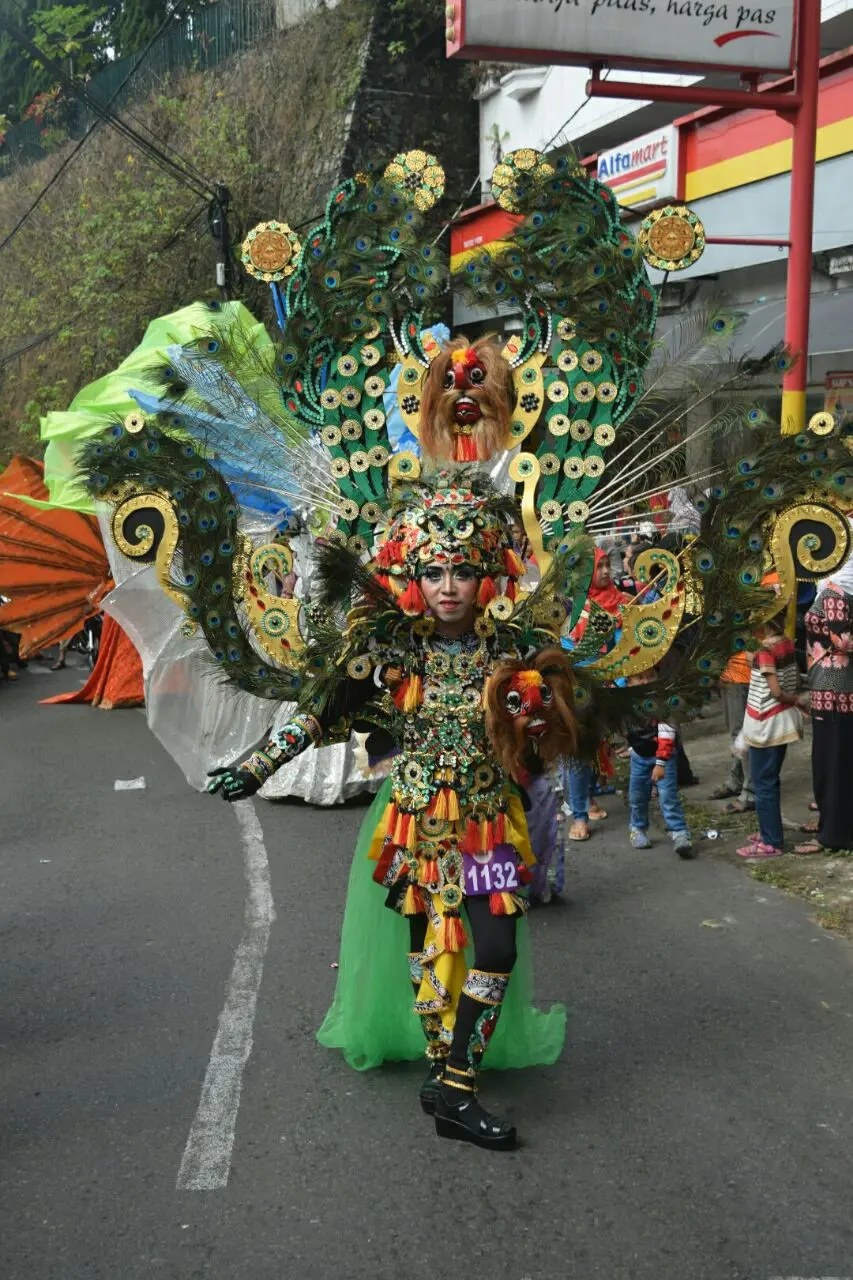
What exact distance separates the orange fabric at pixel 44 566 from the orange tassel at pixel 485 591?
11.1 m

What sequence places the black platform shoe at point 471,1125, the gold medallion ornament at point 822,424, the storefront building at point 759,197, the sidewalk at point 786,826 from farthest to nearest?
the storefront building at point 759,197 → the sidewalk at point 786,826 → the gold medallion ornament at point 822,424 → the black platform shoe at point 471,1125

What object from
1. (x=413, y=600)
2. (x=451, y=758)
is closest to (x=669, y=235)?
(x=413, y=600)

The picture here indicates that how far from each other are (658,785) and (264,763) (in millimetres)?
4099

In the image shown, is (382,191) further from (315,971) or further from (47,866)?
(47,866)

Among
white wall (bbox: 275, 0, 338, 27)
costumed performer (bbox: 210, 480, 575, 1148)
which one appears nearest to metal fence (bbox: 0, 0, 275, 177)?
white wall (bbox: 275, 0, 338, 27)

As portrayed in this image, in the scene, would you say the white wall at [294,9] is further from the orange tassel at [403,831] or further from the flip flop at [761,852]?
the orange tassel at [403,831]

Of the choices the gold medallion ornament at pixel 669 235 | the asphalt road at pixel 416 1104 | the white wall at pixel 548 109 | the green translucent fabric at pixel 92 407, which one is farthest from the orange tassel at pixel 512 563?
the white wall at pixel 548 109

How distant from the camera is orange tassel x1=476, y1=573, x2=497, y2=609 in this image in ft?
14.8

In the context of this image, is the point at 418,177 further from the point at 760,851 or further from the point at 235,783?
the point at 760,851

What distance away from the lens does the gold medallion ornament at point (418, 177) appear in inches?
205

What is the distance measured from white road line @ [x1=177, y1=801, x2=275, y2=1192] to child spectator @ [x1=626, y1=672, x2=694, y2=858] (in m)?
2.24

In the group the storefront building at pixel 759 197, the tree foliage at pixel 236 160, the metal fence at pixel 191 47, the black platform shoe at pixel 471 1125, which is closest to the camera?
the black platform shoe at pixel 471 1125

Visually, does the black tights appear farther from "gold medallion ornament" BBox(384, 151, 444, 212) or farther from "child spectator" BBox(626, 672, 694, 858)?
"child spectator" BBox(626, 672, 694, 858)

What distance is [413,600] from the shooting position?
4512 mm
